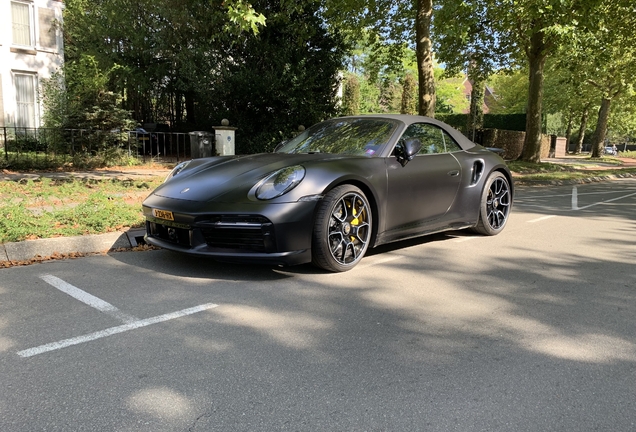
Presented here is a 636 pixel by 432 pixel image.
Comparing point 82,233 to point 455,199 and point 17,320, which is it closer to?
point 17,320

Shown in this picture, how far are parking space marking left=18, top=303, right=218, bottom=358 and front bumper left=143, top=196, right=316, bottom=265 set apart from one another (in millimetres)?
588

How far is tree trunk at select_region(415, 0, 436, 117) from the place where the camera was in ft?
44.1

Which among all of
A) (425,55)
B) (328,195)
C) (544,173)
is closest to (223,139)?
(425,55)

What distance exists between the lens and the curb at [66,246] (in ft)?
14.8

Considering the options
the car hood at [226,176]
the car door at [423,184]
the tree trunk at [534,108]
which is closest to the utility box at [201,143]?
the car hood at [226,176]

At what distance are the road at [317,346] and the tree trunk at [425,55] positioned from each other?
9.86 meters

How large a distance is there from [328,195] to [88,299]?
198cm

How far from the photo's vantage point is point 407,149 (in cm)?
462

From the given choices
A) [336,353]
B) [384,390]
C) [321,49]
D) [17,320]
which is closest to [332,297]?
[336,353]

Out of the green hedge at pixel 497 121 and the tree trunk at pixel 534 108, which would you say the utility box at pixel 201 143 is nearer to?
the tree trunk at pixel 534 108

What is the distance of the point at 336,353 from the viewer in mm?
2791

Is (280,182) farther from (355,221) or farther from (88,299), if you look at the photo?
(88,299)

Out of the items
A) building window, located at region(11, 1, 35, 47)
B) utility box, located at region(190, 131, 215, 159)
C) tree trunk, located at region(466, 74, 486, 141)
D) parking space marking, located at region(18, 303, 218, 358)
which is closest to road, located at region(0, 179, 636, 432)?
parking space marking, located at region(18, 303, 218, 358)

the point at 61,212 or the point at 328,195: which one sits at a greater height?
the point at 328,195
